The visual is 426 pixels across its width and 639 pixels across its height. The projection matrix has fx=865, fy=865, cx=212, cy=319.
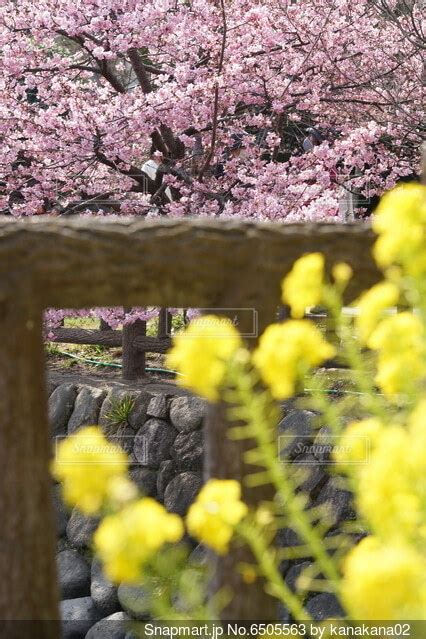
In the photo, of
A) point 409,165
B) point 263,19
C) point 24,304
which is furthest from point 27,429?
point 409,165

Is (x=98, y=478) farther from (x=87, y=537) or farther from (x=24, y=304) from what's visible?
(x=87, y=537)

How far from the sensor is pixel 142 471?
683 centimetres

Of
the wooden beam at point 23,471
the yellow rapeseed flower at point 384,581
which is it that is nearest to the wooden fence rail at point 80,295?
the wooden beam at point 23,471

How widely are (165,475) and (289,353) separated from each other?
5.79 m

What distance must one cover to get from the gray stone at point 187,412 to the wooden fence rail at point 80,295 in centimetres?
514

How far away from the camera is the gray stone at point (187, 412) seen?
6605mm

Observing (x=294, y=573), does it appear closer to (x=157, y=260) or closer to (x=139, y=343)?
(x=139, y=343)

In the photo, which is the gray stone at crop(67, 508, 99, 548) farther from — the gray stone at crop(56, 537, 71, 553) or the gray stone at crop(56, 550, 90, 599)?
the gray stone at crop(56, 550, 90, 599)

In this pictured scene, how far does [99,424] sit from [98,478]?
6209 millimetres

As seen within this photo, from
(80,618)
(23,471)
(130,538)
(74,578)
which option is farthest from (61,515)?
(130,538)

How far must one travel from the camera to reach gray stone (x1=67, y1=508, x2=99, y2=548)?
22.6 feet

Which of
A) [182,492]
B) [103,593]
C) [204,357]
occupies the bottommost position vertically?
[103,593]

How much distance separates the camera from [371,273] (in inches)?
61.2

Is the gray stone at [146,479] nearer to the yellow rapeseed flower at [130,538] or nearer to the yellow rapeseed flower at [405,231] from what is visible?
the yellow rapeseed flower at [405,231]
